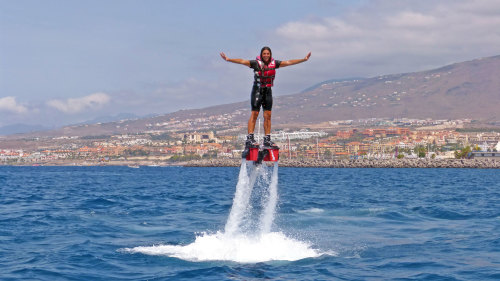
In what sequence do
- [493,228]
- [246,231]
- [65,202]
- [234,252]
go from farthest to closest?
[65,202], [493,228], [246,231], [234,252]

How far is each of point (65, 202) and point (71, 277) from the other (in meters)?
21.8

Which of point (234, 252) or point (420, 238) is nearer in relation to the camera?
point (234, 252)

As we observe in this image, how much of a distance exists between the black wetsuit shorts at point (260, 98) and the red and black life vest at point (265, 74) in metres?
0.16

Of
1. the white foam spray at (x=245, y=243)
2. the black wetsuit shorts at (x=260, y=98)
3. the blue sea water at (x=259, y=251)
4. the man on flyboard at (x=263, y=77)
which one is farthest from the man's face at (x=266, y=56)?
the blue sea water at (x=259, y=251)

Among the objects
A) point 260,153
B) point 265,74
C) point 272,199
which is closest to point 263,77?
point 265,74

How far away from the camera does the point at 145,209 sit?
3259 cm

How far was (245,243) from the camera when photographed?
66.3 ft

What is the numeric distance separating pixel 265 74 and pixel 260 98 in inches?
28.0

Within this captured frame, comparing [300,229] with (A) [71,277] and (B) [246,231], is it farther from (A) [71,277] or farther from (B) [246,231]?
(A) [71,277]

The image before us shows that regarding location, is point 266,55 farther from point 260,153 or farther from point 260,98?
point 260,153

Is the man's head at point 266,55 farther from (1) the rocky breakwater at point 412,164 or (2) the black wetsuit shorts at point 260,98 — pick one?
(1) the rocky breakwater at point 412,164

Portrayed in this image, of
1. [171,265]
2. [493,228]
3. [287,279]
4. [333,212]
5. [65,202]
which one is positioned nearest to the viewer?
[287,279]

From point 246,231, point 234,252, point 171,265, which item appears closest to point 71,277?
point 171,265

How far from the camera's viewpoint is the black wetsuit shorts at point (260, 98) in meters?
17.0
